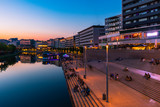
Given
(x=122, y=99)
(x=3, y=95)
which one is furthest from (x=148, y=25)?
(x=3, y=95)

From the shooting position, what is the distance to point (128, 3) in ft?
178

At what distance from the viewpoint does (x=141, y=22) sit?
49062mm

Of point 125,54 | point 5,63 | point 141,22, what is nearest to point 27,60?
point 5,63

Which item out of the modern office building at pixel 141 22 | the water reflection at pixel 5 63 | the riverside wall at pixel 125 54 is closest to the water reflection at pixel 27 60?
the water reflection at pixel 5 63

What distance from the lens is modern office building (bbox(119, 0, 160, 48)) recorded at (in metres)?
Result: 42.6

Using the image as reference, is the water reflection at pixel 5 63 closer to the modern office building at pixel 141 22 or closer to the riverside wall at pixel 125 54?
the riverside wall at pixel 125 54

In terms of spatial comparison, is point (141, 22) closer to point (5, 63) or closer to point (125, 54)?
point (125, 54)

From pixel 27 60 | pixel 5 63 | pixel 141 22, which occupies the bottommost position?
pixel 27 60

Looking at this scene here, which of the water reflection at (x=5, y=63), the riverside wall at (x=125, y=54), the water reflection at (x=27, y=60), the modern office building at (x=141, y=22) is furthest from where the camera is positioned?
the water reflection at (x=27, y=60)

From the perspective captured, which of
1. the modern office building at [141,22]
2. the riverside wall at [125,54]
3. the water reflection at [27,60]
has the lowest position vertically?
the water reflection at [27,60]

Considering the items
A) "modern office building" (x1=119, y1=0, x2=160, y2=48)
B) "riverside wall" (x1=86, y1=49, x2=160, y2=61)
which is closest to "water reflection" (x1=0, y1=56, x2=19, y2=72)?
"riverside wall" (x1=86, y1=49, x2=160, y2=61)

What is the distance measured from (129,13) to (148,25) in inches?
483

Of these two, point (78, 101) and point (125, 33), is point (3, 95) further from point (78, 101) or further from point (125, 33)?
point (125, 33)

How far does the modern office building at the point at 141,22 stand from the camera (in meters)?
42.6
